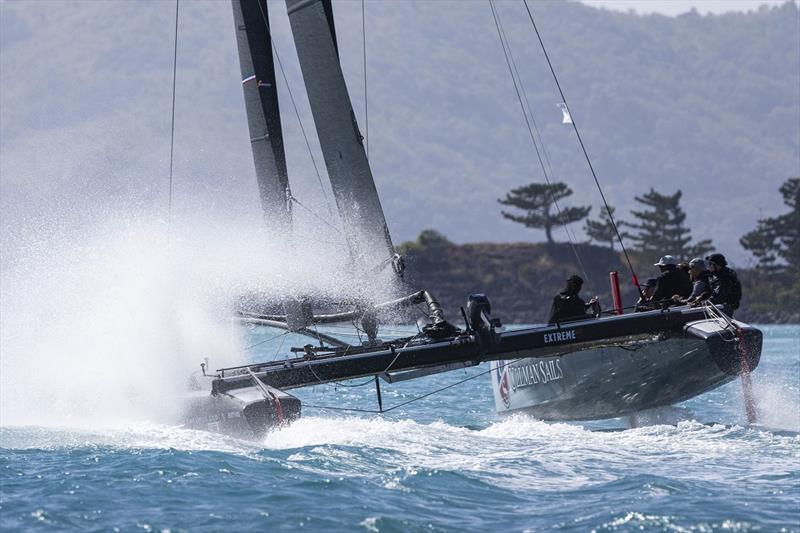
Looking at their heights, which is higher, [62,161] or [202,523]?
[62,161]

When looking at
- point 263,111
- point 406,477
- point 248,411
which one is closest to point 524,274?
point 263,111

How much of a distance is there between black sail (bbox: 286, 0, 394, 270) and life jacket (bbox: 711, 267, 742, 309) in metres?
3.46

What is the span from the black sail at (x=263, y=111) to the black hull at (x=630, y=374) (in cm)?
349

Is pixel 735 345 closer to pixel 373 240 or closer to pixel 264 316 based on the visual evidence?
pixel 373 240

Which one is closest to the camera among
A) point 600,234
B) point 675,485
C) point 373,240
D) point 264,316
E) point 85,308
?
point 675,485

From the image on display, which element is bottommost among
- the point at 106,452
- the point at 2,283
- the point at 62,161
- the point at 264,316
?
the point at 106,452

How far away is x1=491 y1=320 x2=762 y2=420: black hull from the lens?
37.7 ft

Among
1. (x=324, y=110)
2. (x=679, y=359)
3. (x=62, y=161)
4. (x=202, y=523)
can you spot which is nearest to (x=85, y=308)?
(x=324, y=110)

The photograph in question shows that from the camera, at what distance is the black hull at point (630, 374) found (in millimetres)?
11492

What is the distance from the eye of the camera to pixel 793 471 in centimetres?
897

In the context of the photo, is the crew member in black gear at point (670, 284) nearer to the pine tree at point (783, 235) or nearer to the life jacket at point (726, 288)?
the life jacket at point (726, 288)

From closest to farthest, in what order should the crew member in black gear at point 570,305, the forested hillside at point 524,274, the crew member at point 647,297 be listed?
1. the crew member in black gear at point 570,305
2. the crew member at point 647,297
3. the forested hillside at point 524,274

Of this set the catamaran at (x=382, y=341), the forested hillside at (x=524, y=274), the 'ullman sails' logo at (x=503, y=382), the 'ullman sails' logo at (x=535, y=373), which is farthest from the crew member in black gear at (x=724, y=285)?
the forested hillside at (x=524, y=274)

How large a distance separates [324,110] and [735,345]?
5.16 meters
